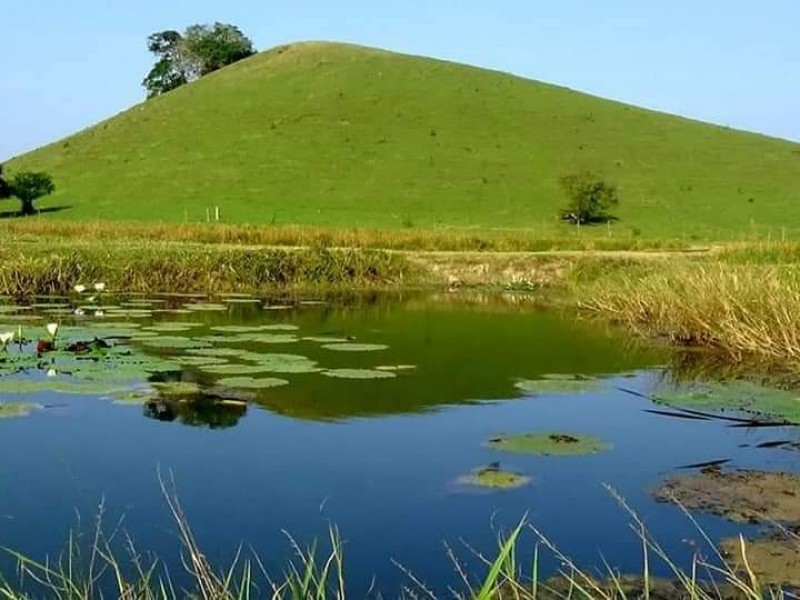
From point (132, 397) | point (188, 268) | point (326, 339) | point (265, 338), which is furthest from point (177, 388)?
point (188, 268)

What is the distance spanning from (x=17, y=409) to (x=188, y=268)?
13572 millimetres

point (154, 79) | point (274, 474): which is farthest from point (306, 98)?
point (274, 474)

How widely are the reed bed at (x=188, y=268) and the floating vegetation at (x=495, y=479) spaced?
14757 mm

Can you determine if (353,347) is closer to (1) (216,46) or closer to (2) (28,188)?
(2) (28,188)

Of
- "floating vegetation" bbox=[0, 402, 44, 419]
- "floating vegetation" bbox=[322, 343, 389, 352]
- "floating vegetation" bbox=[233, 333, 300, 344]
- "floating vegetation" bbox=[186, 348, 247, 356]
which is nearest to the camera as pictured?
"floating vegetation" bbox=[0, 402, 44, 419]

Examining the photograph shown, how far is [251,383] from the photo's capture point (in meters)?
11.9

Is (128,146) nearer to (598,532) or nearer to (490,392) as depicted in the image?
(490,392)

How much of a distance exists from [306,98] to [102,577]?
184 ft

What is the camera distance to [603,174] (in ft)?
170

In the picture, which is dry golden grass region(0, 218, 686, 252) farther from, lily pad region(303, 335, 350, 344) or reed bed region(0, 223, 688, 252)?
lily pad region(303, 335, 350, 344)

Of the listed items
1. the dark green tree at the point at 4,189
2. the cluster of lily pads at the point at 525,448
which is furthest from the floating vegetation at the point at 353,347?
the dark green tree at the point at 4,189

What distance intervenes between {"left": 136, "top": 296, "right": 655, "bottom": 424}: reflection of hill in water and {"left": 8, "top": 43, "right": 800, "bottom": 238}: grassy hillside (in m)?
21.9

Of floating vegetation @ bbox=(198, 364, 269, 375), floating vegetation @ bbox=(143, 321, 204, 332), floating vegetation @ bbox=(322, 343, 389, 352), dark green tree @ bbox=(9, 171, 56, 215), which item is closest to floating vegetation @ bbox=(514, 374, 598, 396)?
floating vegetation @ bbox=(322, 343, 389, 352)

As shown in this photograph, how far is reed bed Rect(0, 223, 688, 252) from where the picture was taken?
31.7m
